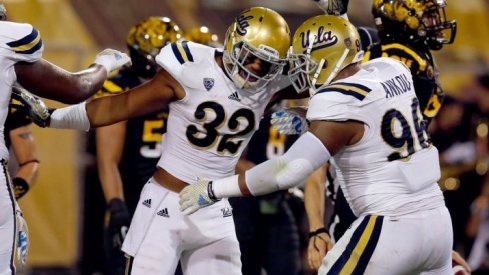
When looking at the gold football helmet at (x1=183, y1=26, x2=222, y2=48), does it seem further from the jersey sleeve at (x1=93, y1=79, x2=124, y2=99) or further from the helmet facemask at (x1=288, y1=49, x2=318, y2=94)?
the helmet facemask at (x1=288, y1=49, x2=318, y2=94)

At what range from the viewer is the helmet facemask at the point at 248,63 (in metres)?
4.93

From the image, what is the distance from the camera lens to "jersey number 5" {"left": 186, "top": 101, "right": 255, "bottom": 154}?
199 inches

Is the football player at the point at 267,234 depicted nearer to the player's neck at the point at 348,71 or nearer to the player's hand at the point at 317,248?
the player's hand at the point at 317,248

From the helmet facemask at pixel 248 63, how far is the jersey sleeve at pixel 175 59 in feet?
0.58

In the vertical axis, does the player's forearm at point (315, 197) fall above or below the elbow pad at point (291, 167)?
below

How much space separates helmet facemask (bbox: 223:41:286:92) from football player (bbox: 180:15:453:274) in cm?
33

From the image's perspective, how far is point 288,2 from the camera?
10.8 meters

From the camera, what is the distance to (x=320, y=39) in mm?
4637

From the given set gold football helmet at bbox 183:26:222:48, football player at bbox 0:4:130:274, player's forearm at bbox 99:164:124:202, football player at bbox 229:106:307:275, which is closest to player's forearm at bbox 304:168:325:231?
player's forearm at bbox 99:164:124:202

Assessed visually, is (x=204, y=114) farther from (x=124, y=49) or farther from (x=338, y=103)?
(x=124, y=49)

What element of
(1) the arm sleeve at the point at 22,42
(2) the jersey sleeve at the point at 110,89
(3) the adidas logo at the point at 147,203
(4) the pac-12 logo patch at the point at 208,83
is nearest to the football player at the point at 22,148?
(2) the jersey sleeve at the point at 110,89

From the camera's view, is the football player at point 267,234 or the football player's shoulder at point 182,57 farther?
the football player at point 267,234

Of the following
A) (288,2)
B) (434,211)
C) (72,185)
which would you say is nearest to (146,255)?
(434,211)

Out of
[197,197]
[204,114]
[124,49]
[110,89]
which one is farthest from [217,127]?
[124,49]
